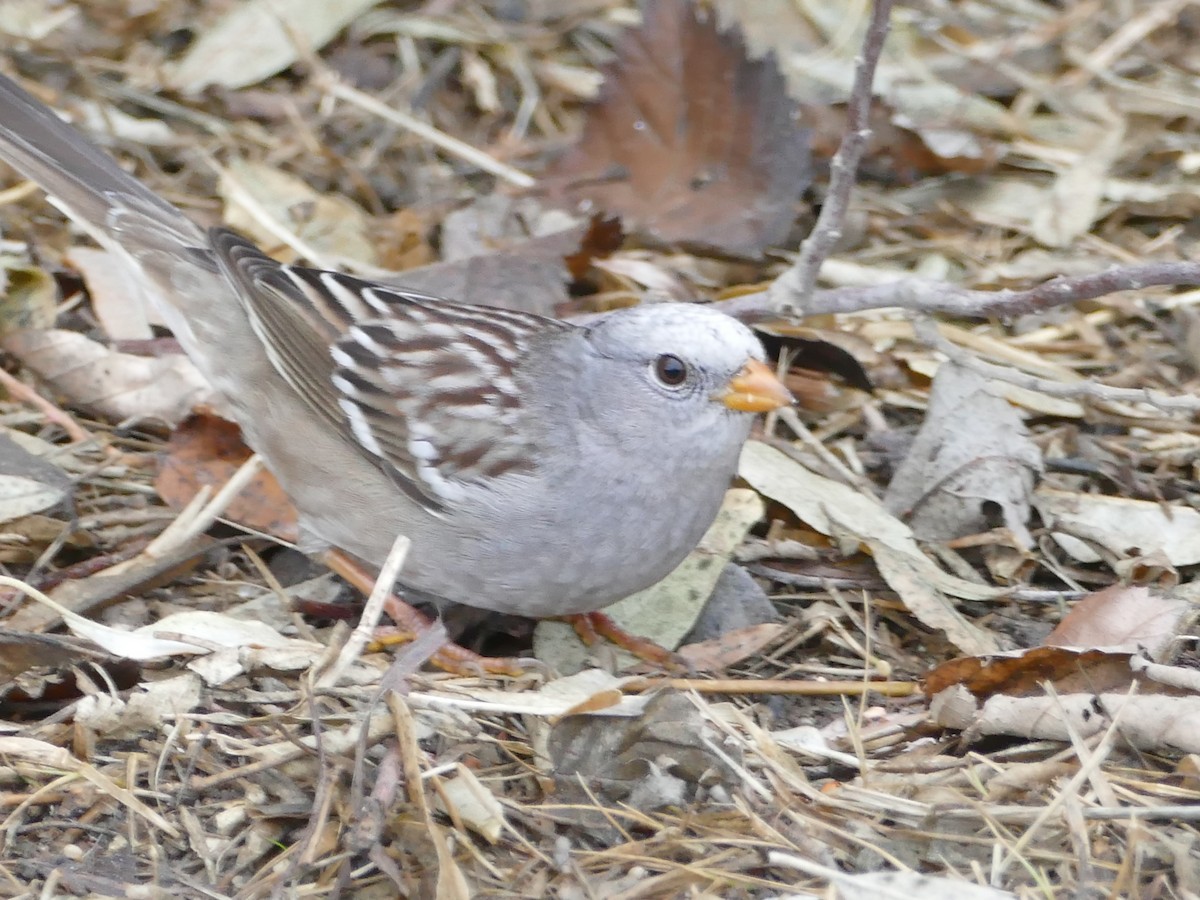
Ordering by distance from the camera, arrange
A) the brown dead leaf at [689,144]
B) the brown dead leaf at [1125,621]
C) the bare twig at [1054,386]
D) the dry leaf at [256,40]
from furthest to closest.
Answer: the dry leaf at [256,40] → the brown dead leaf at [689,144] → the bare twig at [1054,386] → the brown dead leaf at [1125,621]

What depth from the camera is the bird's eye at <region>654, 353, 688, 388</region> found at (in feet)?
9.80

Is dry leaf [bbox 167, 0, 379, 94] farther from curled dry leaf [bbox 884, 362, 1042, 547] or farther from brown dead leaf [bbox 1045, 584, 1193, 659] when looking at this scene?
brown dead leaf [bbox 1045, 584, 1193, 659]

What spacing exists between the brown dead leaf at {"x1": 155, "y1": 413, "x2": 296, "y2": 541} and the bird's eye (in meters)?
1.05

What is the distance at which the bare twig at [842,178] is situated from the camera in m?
3.12

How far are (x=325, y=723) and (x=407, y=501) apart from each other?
64 centimetres

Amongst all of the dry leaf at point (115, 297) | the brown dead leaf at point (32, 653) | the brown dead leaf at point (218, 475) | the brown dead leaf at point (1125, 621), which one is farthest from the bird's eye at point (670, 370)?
the dry leaf at point (115, 297)

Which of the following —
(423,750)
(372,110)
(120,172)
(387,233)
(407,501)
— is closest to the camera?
(423,750)

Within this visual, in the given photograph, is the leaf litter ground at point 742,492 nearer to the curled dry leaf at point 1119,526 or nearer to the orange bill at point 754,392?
the curled dry leaf at point 1119,526

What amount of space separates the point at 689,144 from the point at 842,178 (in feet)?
4.00

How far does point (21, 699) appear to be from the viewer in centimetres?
275

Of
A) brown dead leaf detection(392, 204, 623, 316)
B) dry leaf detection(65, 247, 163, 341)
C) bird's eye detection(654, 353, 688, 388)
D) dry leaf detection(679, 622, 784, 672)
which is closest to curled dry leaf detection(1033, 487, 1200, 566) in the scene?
dry leaf detection(679, 622, 784, 672)

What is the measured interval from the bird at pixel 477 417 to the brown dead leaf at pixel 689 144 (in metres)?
1.11

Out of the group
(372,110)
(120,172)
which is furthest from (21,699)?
(372,110)

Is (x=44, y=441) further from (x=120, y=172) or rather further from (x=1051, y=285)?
(x=1051, y=285)
